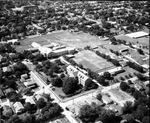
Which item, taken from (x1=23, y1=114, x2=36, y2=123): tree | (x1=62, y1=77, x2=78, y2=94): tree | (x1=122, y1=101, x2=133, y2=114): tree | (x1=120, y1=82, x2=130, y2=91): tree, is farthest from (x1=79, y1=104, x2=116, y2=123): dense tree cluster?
(x1=120, y1=82, x2=130, y2=91): tree

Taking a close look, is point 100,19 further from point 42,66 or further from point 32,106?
point 32,106

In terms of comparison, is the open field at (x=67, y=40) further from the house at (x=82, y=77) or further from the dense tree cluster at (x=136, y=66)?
the house at (x=82, y=77)

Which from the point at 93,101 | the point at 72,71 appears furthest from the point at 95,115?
the point at 72,71

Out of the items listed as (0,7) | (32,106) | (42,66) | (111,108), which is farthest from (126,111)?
(0,7)

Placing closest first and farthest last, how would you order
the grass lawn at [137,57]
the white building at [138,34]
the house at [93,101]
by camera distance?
the house at [93,101]
the grass lawn at [137,57]
the white building at [138,34]

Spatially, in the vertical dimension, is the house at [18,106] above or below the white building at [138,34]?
below

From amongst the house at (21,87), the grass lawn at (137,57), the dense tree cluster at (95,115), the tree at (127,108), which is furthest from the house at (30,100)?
the grass lawn at (137,57)
